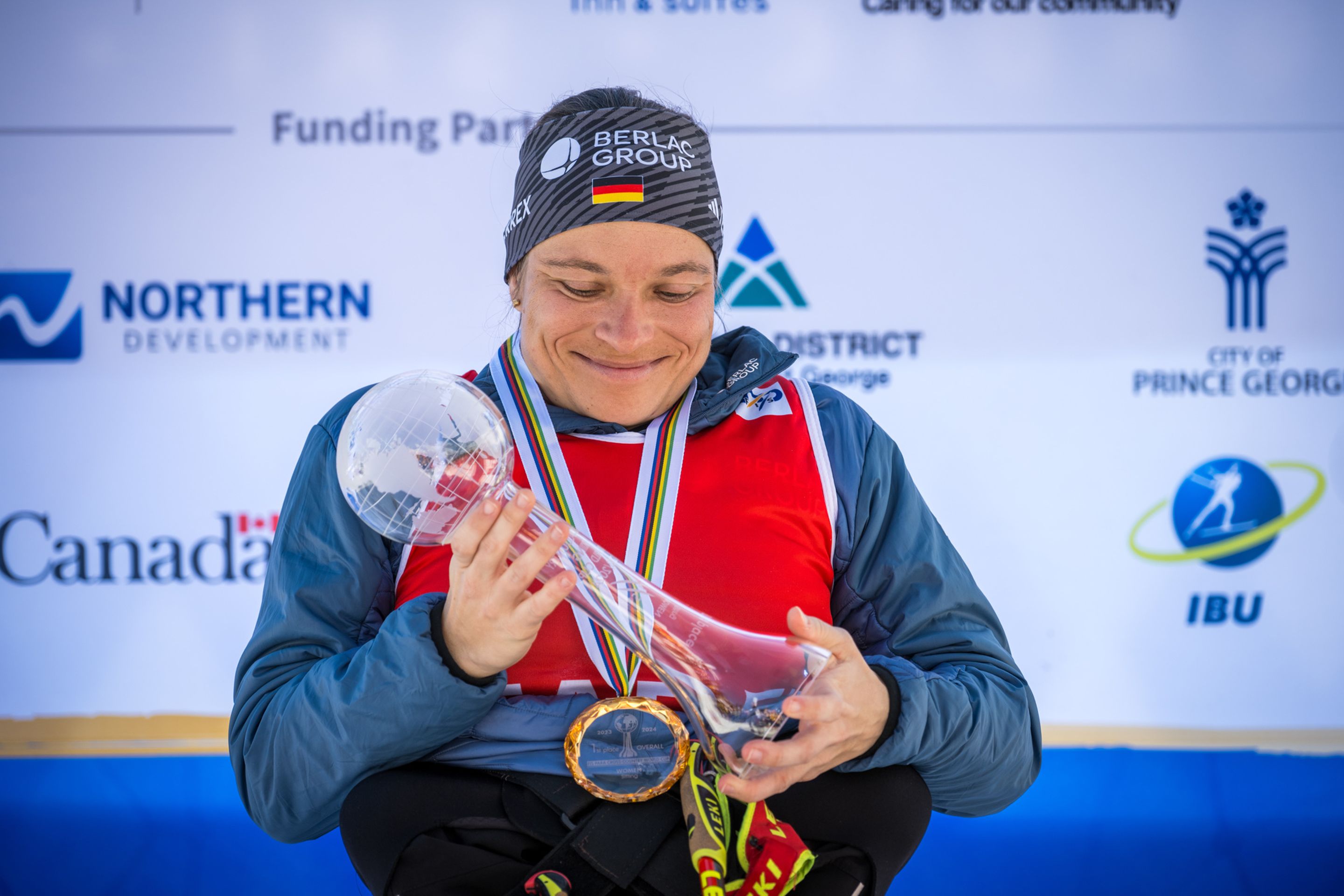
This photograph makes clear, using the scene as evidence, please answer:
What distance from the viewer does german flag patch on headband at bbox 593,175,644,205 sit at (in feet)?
3.95

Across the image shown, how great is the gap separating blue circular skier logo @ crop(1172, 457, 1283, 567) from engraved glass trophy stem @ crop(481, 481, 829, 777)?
224 cm

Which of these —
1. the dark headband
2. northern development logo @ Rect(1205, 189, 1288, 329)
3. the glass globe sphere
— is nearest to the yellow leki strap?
the glass globe sphere

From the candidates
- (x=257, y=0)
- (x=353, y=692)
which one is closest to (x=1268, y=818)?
(x=353, y=692)

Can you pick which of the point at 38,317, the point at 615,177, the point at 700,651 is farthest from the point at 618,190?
the point at 38,317

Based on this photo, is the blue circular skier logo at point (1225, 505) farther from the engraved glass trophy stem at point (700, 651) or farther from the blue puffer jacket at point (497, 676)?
the engraved glass trophy stem at point (700, 651)

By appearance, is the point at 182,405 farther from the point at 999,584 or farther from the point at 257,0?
the point at 999,584

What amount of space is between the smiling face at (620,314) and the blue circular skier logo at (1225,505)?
2057 mm

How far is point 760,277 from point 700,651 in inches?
76.5

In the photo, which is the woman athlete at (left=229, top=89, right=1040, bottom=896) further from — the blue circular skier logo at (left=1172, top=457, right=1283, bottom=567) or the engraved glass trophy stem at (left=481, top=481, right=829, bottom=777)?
the blue circular skier logo at (left=1172, top=457, right=1283, bottom=567)

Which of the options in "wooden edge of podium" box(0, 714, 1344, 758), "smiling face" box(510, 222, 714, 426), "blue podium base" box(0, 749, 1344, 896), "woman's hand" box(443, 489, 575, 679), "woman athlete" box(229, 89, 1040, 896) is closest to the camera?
"woman's hand" box(443, 489, 575, 679)

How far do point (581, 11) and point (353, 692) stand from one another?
7.31 feet

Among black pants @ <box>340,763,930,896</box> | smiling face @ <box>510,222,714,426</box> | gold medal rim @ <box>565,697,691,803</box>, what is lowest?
black pants @ <box>340,763,930,896</box>

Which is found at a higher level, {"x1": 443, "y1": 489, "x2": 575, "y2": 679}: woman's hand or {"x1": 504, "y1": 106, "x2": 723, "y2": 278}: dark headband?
{"x1": 504, "y1": 106, "x2": 723, "y2": 278}: dark headband

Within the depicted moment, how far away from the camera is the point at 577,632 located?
3.78 feet
